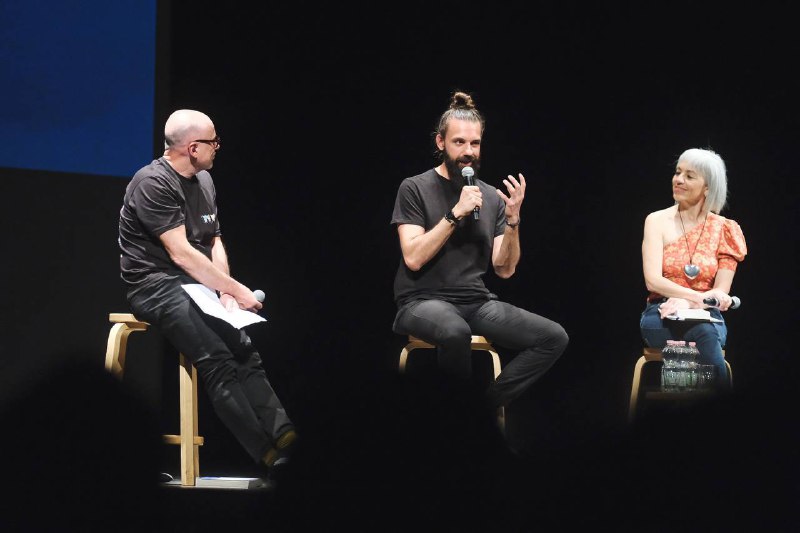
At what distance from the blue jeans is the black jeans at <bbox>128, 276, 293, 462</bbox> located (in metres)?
1.40

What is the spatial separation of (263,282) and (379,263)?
0.51m

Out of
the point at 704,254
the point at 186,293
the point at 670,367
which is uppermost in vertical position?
the point at 704,254

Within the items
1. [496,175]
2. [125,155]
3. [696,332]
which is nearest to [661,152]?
[496,175]

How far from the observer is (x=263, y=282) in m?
4.00

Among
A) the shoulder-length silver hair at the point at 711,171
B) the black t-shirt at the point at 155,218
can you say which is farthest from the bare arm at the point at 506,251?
the black t-shirt at the point at 155,218

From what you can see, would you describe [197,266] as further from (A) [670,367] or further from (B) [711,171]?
(B) [711,171]

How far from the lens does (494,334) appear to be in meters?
3.17

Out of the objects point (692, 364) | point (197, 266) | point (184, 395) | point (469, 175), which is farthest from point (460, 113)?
point (184, 395)

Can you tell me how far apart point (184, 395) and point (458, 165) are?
1.24 m

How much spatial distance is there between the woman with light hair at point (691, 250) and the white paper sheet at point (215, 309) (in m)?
1.47

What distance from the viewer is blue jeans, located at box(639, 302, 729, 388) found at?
3203 millimetres

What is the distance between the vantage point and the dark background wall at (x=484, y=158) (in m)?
3.87

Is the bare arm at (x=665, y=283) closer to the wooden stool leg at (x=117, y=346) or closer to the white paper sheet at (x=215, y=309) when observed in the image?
the white paper sheet at (x=215, y=309)

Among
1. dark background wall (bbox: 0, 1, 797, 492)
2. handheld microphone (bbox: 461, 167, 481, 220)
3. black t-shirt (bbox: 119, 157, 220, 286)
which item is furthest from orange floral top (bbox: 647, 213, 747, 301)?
black t-shirt (bbox: 119, 157, 220, 286)
